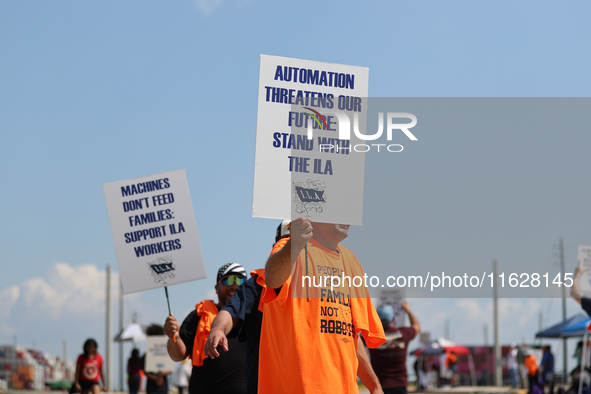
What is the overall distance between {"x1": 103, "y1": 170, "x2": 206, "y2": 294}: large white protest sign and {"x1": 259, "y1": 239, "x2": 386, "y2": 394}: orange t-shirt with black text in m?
2.86

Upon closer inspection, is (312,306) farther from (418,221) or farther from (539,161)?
(539,161)

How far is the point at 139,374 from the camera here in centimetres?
1498

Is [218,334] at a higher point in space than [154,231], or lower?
lower

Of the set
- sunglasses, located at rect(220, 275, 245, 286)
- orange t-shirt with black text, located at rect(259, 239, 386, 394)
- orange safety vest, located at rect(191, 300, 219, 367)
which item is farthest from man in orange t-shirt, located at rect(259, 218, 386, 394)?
sunglasses, located at rect(220, 275, 245, 286)

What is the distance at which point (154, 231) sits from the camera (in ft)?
20.2

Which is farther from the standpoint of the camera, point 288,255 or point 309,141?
A: point 309,141

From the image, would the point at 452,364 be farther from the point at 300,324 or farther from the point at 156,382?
the point at 300,324

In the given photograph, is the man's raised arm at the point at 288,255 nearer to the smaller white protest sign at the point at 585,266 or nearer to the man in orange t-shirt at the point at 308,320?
the man in orange t-shirt at the point at 308,320

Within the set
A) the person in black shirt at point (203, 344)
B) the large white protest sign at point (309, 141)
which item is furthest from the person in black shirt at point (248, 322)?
the person in black shirt at point (203, 344)

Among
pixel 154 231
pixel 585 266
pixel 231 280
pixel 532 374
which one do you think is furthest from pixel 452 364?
pixel 231 280

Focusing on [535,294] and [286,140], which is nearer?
[286,140]

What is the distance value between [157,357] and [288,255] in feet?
36.4

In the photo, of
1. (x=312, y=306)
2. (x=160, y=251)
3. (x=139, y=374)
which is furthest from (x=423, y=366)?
(x=312, y=306)

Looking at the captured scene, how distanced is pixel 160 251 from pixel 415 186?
10.4 feet
